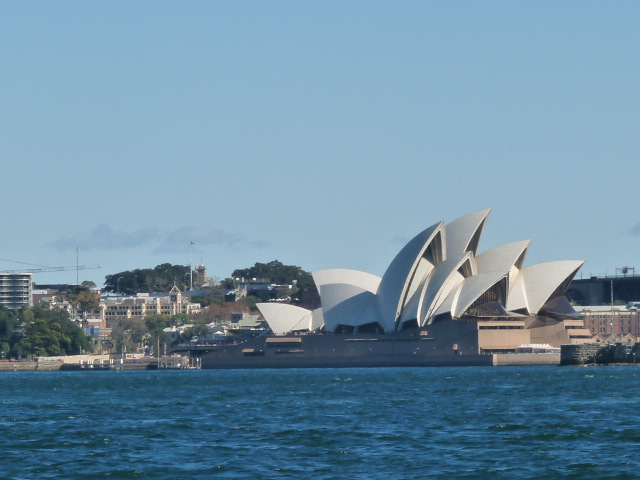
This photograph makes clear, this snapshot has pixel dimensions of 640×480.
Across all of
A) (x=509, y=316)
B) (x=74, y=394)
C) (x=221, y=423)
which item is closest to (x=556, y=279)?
(x=509, y=316)

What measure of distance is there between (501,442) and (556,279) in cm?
7572

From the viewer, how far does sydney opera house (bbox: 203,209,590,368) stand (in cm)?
10631

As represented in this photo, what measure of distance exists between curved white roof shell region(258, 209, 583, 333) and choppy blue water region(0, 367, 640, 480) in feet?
135

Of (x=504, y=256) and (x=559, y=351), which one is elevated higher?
(x=504, y=256)

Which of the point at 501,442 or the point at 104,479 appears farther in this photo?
the point at 501,442

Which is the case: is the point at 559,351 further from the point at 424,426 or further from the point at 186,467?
the point at 186,467

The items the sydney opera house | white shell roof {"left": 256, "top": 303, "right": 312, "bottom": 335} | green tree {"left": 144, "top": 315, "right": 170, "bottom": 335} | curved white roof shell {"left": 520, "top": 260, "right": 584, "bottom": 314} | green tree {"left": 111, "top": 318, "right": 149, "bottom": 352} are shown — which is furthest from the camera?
green tree {"left": 144, "top": 315, "right": 170, "bottom": 335}

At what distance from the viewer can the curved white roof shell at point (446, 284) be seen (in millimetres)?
105312

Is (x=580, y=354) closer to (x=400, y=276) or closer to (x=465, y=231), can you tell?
(x=465, y=231)

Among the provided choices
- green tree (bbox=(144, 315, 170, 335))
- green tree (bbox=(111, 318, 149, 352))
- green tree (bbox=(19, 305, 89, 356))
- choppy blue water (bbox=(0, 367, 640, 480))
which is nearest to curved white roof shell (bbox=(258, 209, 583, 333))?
green tree (bbox=(19, 305, 89, 356))

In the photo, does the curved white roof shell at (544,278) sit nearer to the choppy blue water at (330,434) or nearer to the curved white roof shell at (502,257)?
the curved white roof shell at (502,257)

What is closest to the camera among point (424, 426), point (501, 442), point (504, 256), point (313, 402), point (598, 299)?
point (501, 442)

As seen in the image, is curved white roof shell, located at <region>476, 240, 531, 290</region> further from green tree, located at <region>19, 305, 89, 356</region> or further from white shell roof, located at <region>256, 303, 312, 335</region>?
green tree, located at <region>19, 305, 89, 356</region>

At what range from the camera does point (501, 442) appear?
3597 centimetres
